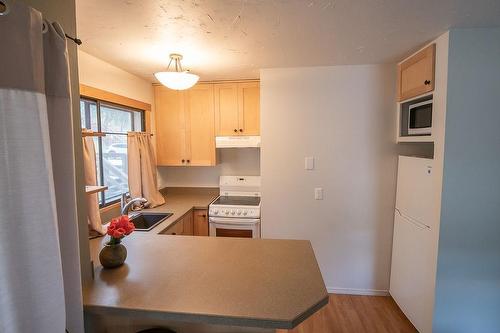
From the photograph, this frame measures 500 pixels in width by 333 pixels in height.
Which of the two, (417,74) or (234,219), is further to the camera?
(234,219)

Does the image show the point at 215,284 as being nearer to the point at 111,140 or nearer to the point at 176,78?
the point at 176,78

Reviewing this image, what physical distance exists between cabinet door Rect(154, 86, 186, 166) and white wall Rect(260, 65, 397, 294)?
3.70 ft

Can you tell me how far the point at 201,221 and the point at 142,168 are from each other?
903 millimetres

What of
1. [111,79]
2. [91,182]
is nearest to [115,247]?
[91,182]

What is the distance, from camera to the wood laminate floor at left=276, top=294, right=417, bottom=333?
7.06ft

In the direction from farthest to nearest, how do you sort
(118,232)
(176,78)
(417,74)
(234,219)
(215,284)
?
(234,219) → (417,74) → (176,78) → (118,232) → (215,284)

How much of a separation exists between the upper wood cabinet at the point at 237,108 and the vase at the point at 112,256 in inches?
77.1

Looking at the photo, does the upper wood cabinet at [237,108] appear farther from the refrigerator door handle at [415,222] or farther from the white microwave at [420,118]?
→ the refrigerator door handle at [415,222]

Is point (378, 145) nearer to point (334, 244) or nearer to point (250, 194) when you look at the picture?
point (334, 244)

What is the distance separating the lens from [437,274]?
1.79 m

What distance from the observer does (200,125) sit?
10.2 ft

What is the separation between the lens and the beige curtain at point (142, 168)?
267cm

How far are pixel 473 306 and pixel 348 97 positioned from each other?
76.1 inches

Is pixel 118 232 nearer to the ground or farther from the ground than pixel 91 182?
nearer to the ground
